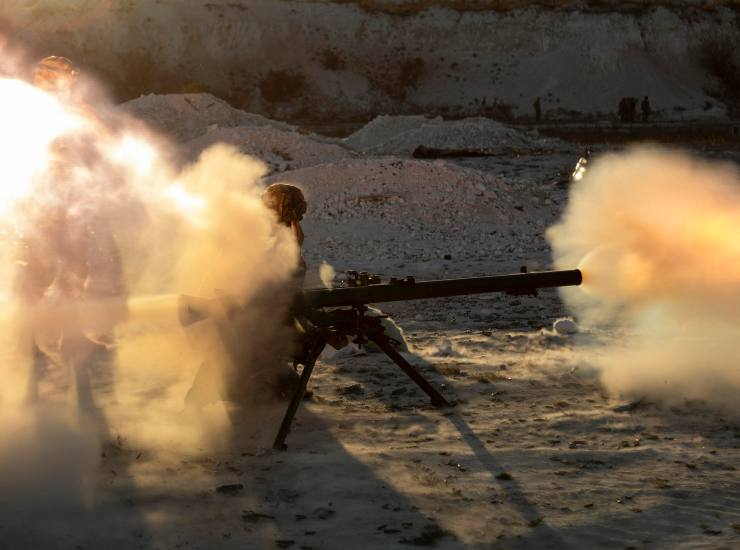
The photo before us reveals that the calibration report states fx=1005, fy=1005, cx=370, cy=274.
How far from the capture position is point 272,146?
76.4 feet

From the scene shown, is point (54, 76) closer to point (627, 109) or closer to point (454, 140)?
point (454, 140)

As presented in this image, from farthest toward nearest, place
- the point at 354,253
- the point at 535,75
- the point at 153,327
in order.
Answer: the point at 535,75
the point at 354,253
the point at 153,327

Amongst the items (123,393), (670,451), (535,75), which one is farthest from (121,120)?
(535,75)

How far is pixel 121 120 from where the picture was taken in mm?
27781

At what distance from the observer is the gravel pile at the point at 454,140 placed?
2895cm

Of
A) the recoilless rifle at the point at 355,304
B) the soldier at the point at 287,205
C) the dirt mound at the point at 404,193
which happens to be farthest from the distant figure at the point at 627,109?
the soldier at the point at 287,205

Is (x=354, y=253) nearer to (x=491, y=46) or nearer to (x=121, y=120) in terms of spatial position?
(x=121, y=120)

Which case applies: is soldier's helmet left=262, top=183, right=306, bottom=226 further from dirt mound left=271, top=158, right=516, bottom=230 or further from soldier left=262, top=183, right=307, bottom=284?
dirt mound left=271, top=158, right=516, bottom=230

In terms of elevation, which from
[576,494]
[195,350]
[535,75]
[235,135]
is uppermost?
[535,75]

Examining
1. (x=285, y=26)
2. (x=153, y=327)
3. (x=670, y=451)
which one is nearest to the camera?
(x=670, y=451)

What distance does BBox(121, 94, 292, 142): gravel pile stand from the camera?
1109 inches

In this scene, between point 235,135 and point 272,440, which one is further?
point 235,135

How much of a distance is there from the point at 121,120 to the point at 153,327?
19093mm

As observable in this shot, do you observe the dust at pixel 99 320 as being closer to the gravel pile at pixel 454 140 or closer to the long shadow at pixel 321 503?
the long shadow at pixel 321 503
